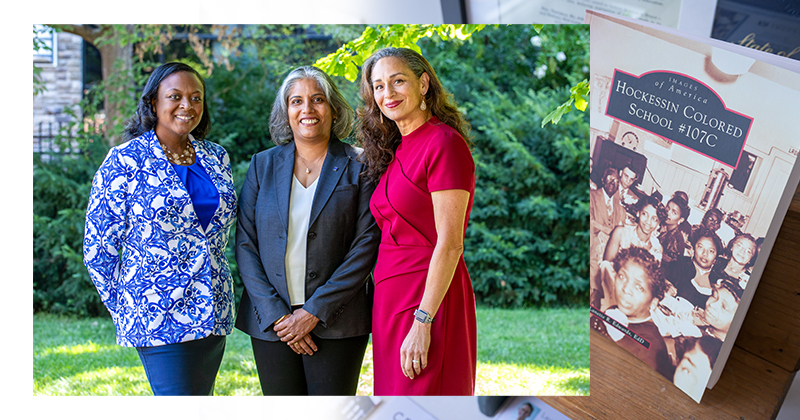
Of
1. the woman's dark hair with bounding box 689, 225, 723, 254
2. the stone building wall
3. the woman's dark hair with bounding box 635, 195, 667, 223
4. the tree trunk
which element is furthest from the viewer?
the tree trunk

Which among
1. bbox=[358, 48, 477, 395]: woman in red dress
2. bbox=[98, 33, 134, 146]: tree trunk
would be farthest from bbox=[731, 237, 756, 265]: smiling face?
bbox=[98, 33, 134, 146]: tree trunk

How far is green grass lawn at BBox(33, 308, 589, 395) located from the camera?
238 centimetres

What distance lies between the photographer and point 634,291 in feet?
5.07

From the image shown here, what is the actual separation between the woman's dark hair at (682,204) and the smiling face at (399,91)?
74 cm

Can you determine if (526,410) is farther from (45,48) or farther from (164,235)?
(45,48)

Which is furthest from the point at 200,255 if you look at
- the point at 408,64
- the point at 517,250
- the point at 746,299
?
the point at 517,250

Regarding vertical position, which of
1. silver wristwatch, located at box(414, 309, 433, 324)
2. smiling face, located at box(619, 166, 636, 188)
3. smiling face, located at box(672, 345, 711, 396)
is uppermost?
smiling face, located at box(619, 166, 636, 188)

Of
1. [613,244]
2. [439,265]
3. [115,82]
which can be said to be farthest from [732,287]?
[115,82]

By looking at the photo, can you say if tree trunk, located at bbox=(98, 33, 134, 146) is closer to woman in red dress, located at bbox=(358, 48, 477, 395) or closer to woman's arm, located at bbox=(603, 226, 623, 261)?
woman in red dress, located at bbox=(358, 48, 477, 395)

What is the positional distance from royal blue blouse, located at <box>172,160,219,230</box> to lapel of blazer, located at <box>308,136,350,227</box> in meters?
0.31

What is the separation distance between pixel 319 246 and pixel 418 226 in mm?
336

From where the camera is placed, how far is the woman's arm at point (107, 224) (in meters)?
1.71

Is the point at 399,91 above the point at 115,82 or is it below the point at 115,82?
above
